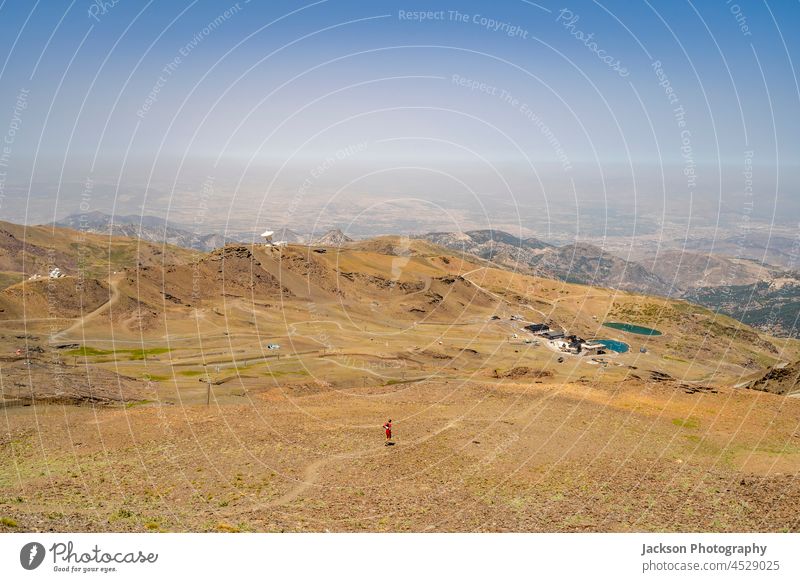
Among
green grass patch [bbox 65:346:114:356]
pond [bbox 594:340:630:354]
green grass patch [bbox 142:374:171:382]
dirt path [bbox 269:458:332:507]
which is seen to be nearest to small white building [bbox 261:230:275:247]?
green grass patch [bbox 65:346:114:356]

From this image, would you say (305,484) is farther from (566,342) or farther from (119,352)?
(566,342)

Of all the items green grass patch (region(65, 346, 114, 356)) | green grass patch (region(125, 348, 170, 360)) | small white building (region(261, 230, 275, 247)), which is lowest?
green grass patch (region(125, 348, 170, 360))

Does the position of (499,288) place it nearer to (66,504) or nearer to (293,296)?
(293,296)

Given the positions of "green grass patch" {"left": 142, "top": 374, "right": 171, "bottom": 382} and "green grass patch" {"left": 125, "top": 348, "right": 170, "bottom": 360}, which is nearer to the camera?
"green grass patch" {"left": 142, "top": 374, "right": 171, "bottom": 382}

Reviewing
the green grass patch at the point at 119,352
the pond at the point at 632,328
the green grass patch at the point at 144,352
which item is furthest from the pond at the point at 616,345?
the green grass patch at the point at 119,352

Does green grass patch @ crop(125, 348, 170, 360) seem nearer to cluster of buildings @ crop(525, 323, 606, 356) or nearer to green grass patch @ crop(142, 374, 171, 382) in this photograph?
green grass patch @ crop(142, 374, 171, 382)
